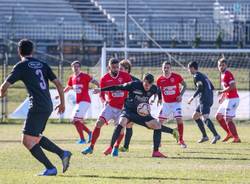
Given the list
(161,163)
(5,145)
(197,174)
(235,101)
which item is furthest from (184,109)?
(197,174)

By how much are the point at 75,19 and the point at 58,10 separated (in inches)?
45.2

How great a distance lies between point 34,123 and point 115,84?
477 cm

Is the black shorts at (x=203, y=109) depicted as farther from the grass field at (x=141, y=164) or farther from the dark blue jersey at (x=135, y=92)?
the dark blue jersey at (x=135, y=92)

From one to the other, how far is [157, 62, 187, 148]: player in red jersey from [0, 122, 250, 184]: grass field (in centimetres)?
70

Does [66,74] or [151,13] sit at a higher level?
[151,13]

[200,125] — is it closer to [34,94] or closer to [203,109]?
[203,109]

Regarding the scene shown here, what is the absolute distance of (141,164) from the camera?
14305 millimetres

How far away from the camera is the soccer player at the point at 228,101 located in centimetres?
2014

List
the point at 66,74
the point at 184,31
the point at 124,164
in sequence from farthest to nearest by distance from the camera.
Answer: the point at 184,31 < the point at 66,74 < the point at 124,164

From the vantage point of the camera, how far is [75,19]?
44.8 m

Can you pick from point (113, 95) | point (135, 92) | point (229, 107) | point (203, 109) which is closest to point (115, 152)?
point (135, 92)

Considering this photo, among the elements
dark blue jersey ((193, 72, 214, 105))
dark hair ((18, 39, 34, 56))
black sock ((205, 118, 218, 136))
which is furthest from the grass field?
dark hair ((18, 39, 34, 56))

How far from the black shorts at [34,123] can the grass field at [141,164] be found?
0.68 metres

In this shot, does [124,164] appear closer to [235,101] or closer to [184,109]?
[235,101]
